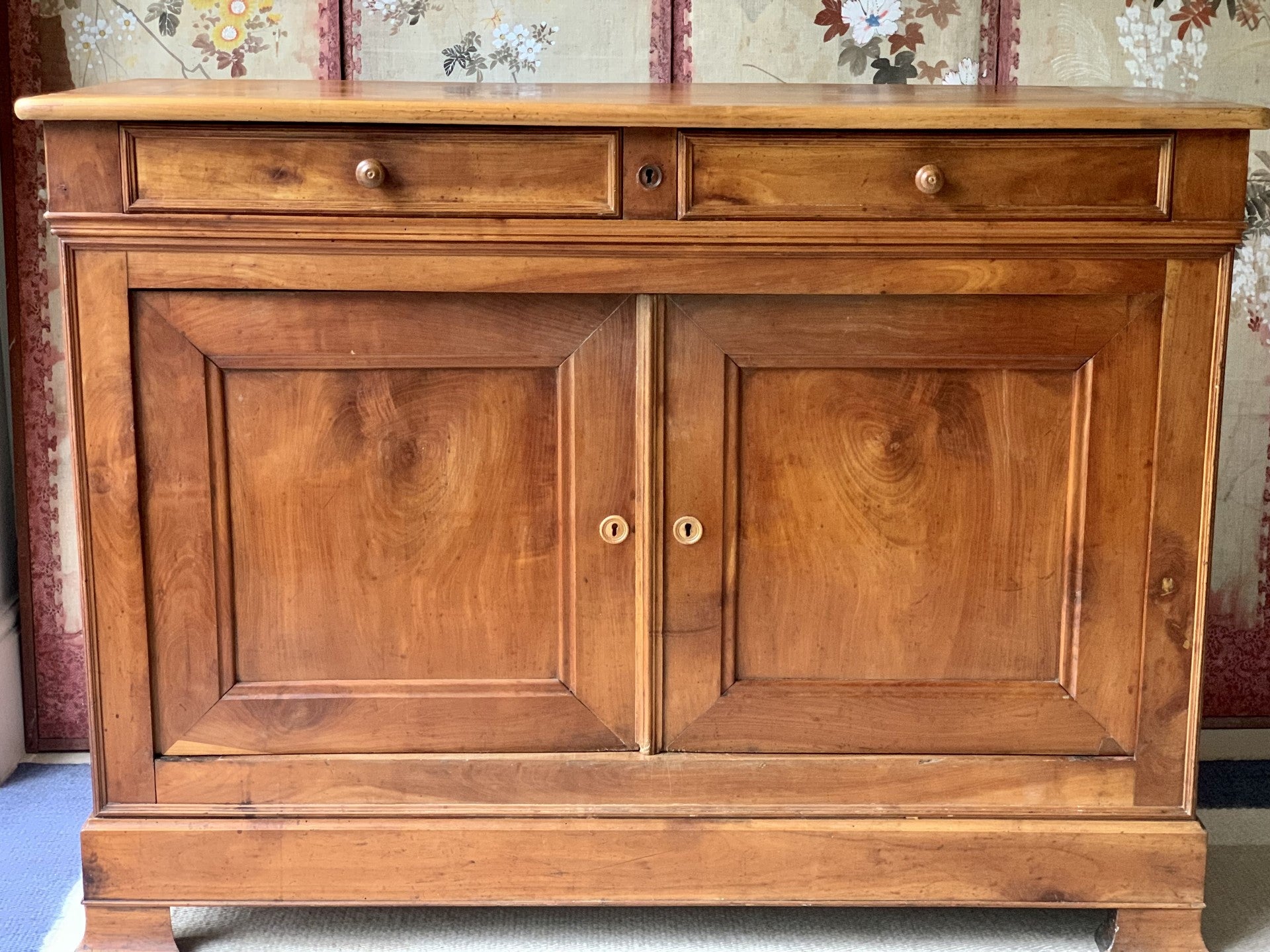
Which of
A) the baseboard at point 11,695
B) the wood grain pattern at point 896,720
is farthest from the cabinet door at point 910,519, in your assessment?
the baseboard at point 11,695

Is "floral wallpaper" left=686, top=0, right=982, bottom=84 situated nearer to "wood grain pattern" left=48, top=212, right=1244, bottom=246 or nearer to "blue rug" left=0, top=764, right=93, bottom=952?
"wood grain pattern" left=48, top=212, right=1244, bottom=246

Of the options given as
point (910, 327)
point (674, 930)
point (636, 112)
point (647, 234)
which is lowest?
point (674, 930)

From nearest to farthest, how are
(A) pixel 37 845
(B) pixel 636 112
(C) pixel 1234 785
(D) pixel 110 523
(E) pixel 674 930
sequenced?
(B) pixel 636 112 < (D) pixel 110 523 < (E) pixel 674 930 < (A) pixel 37 845 < (C) pixel 1234 785

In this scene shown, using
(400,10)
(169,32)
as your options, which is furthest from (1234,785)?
(169,32)

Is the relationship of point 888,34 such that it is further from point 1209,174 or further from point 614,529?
point 614,529

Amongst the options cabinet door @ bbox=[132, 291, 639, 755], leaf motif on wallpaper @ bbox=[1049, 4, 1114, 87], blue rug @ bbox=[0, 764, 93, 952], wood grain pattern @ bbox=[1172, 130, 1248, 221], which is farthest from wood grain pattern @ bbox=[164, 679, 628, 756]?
leaf motif on wallpaper @ bbox=[1049, 4, 1114, 87]

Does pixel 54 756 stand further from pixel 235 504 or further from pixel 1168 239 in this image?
pixel 1168 239

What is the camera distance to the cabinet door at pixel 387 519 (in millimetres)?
1576

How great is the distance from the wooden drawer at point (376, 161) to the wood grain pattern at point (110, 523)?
118 millimetres

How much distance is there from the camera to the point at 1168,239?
1552 mm

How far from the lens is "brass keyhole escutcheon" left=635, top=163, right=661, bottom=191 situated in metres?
1.52

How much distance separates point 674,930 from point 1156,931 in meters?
0.59

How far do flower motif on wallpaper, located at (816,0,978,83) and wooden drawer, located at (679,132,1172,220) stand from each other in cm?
61

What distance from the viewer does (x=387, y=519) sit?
1.62 m
